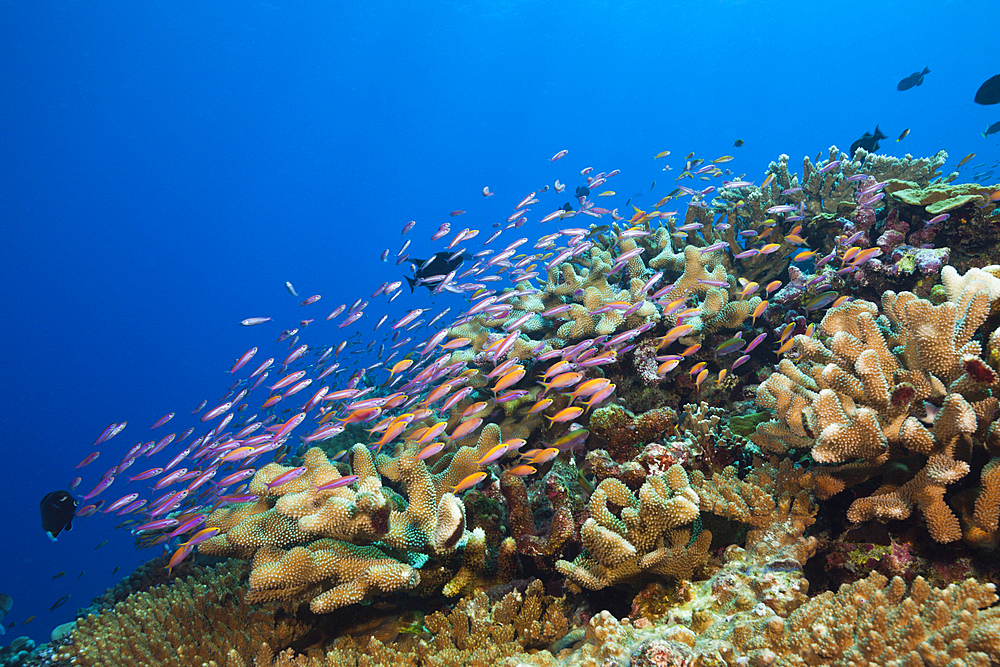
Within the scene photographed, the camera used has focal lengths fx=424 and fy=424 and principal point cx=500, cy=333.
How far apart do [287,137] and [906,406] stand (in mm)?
111292

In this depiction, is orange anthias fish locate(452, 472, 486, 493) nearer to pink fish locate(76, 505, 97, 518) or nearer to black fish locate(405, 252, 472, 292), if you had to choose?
black fish locate(405, 252, 472, 292)

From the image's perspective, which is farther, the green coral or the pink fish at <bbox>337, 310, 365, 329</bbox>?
the pink fish at <bbox>337, 310, 365, 329</bbox>

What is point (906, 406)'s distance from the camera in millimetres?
2242

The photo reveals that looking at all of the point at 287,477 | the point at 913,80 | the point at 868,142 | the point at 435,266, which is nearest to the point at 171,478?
the point at 287,477

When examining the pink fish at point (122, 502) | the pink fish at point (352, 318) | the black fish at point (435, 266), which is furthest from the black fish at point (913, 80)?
the pink fish at point (122, 502)

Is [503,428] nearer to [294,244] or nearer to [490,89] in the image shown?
[490,89]

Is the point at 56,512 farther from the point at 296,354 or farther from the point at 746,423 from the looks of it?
the point at 746,423

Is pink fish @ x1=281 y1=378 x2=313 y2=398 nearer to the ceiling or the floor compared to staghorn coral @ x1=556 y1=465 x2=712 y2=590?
nearer to the ceiling

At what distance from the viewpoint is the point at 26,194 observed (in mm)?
69250

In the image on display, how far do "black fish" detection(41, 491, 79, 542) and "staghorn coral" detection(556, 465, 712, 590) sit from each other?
7309 millimetres

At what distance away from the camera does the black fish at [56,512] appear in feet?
19.2

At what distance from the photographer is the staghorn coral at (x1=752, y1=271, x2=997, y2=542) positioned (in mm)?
2025

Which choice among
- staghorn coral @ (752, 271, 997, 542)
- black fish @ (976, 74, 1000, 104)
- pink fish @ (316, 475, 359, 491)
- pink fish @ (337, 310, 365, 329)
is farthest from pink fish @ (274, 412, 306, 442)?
black fish @ (976, 74, 1000, 104)

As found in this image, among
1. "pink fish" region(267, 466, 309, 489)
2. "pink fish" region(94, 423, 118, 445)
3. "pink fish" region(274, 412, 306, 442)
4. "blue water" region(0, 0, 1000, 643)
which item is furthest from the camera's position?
"blue water" region(0, 0, 1000, 643)
